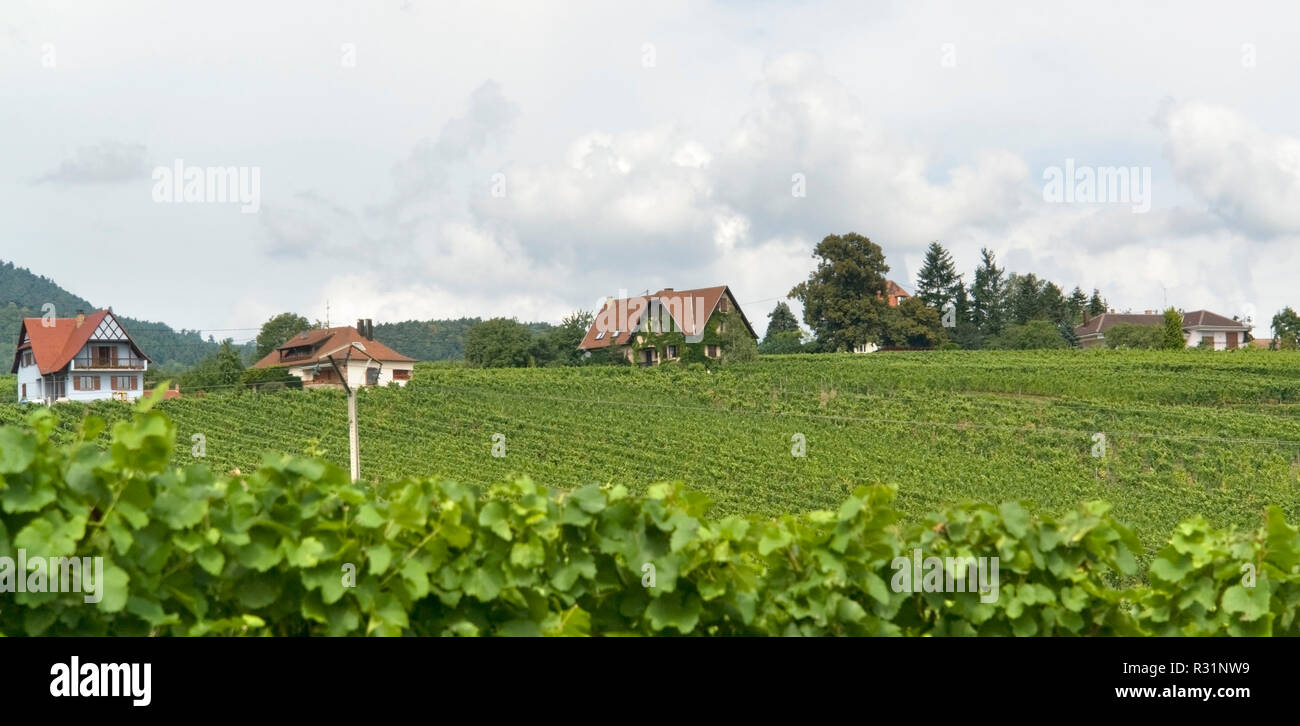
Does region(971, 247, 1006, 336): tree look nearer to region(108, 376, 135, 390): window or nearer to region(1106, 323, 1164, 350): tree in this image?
region(1106, 323, 1164, 350): tree

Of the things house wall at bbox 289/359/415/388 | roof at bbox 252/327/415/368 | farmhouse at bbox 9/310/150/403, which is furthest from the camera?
roof at bbox 252/327/415/368

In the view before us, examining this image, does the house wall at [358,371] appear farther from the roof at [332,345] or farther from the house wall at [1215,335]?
the house wall at [1215,335]

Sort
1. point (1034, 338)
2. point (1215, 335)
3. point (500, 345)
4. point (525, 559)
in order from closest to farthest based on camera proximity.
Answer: point (525, 559)
point (500, 345)
point (1034, 338)
point (1215, 335)

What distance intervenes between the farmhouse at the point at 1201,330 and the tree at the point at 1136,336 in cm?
1157

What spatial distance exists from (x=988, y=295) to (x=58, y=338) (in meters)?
74.1

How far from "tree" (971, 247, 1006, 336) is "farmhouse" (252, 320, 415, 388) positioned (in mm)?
49786

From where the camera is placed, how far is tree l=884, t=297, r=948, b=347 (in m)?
75.3

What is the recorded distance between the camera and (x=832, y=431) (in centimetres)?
3988

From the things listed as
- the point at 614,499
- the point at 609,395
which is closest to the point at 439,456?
the point at 609,395

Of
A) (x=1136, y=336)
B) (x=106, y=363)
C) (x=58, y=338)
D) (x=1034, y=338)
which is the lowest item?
(x=106, y=363)
